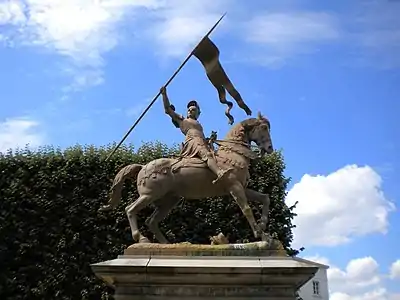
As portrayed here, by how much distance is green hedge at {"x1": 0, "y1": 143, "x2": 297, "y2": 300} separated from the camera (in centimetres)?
1717

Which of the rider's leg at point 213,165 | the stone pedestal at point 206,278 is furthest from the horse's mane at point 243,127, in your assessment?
the stone pedestal at point 206,278

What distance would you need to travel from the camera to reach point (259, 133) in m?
11.1

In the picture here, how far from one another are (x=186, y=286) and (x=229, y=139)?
8.72ft

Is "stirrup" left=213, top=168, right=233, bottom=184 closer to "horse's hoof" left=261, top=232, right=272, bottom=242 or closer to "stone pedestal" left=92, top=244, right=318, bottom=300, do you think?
"horse's hoof" left=261, top=232, right=272, bottom=242

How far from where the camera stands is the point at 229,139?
11.0m

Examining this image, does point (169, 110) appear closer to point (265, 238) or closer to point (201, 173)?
point (201, 173)

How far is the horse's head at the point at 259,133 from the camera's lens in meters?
11.1

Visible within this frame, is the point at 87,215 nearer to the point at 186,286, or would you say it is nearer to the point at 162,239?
the point at 162,239

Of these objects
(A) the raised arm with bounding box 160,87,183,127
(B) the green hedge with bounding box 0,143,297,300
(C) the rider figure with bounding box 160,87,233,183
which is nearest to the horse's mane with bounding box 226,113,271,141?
(C) the rider figure with bounding box 160,87,233,183

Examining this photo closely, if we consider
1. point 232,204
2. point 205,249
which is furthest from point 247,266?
point 232,204

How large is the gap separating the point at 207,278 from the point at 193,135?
2.53m

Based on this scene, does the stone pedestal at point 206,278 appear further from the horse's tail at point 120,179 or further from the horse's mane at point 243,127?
the horse's mane at point 243,127

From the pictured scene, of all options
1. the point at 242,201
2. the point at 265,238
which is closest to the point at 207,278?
the point at 265,238

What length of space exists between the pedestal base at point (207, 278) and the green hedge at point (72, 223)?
23.9 ft
